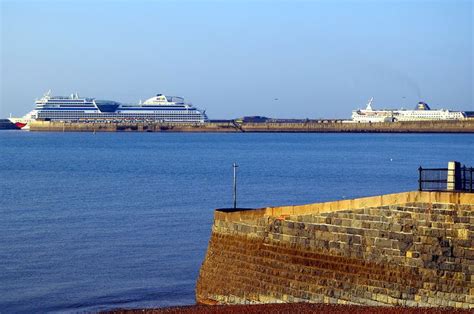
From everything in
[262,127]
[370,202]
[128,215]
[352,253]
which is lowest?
[128,215]

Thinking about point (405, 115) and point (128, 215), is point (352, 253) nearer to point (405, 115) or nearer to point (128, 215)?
point (128, 215)

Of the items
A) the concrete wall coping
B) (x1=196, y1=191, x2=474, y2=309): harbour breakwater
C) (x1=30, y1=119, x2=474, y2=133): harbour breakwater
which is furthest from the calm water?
(x1=30, y1=119, x2=474, y2=133): harbour breakwater

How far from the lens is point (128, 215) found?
36.8 meters

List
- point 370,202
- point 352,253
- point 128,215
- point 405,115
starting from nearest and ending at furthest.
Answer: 1. point 370,202
2. point 352,253
3. point 128,215
4. point 405,115

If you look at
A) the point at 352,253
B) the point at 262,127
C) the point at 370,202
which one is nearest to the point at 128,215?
the point at 352,253

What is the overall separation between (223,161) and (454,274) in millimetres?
63532

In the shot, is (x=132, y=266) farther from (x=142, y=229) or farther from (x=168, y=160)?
(x=168, y=160)

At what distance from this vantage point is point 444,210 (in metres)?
16.5

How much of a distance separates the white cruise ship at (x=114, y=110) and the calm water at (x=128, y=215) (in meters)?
101

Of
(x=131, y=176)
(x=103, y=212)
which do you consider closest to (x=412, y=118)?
(x=131, y=176)

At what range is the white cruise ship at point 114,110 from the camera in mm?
177875

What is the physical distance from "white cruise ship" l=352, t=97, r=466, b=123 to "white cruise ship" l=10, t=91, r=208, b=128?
28631 mm

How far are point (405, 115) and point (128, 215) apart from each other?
144 meters

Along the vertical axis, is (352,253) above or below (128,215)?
above
